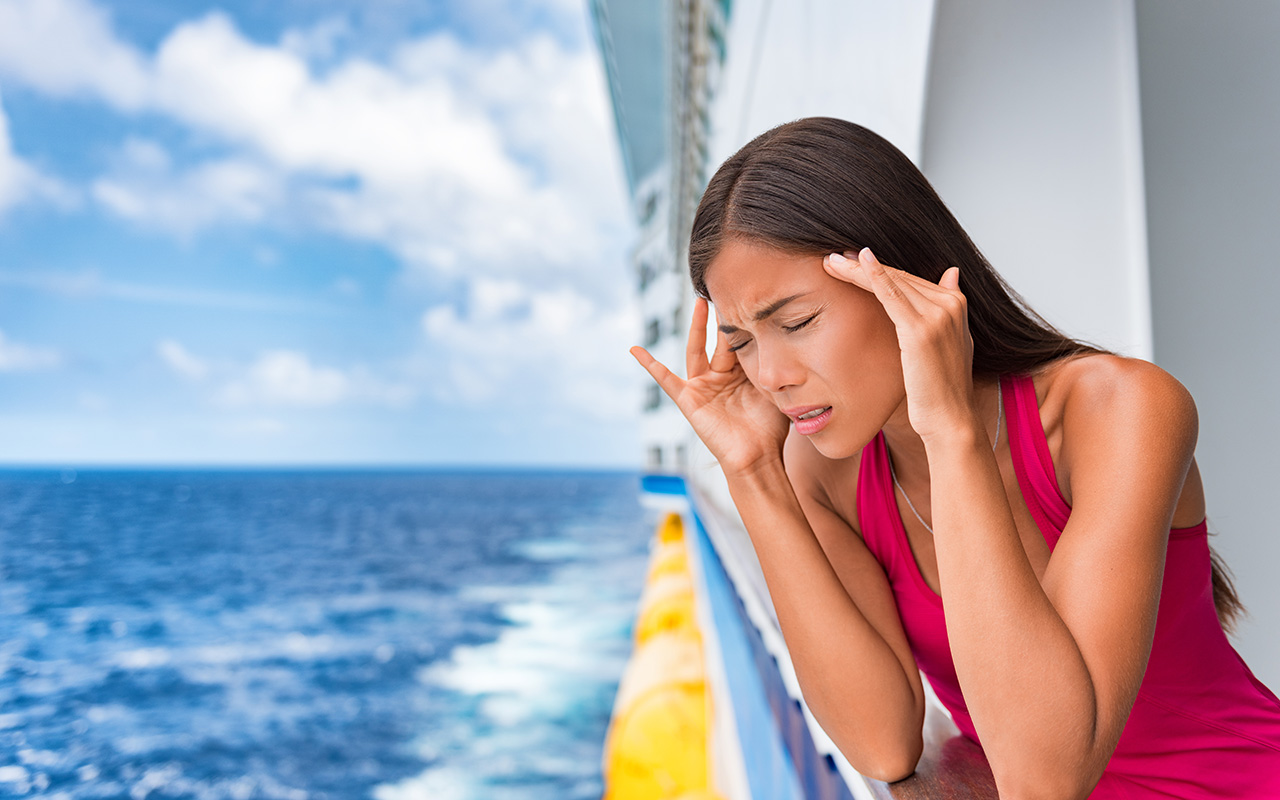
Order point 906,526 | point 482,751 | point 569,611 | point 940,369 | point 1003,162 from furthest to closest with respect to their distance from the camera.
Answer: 1. point 569,611
2. point 482,751
3. point 1003,162
4. point 906,526
5. point 940,369

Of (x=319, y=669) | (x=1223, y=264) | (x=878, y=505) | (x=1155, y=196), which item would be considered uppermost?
(x=1155, y=196)

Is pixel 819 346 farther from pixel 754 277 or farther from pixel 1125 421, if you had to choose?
pixel 1125 421

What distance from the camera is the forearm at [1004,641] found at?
0.75 metres

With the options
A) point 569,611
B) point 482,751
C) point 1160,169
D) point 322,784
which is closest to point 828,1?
point 1160,169

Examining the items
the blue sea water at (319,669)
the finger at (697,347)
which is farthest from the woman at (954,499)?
the blue sea water at (319,669)

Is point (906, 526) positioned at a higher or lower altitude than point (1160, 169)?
lower

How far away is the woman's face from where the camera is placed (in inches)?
38.4

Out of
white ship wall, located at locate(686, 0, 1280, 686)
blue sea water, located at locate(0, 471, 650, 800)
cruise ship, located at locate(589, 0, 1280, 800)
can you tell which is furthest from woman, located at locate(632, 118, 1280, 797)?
blue sea water, located at locate(0, 471, 650, 800)

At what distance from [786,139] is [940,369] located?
0.41 meters

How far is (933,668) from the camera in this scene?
122 cm

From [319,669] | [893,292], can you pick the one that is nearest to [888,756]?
[893,292]

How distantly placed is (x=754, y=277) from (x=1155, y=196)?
1.47m

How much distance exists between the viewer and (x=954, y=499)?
80 centimetres

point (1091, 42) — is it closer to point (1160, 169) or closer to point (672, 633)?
point (1160, 169)
